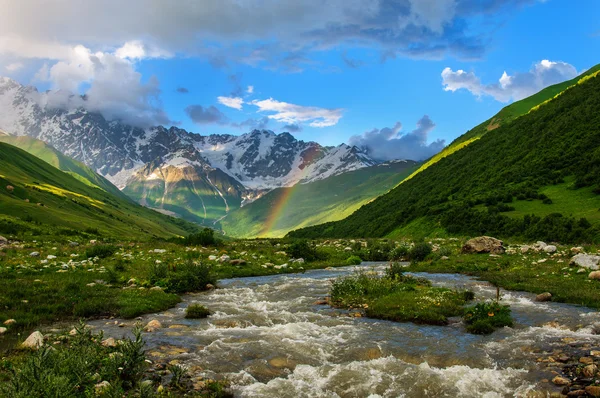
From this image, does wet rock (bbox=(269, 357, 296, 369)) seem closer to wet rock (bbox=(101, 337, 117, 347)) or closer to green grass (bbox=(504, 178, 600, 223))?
wet rock (bbox=(101, 337, 117, 347))

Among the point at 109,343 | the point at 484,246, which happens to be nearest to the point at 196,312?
the point at 109,343

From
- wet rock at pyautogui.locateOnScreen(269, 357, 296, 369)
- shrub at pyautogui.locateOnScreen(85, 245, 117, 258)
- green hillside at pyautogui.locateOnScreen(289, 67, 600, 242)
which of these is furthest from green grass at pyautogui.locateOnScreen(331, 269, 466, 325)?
green hillside at pyautogui.locateOnScreen(289, 67, 600, 242)

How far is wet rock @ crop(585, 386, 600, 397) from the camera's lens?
10217 mm

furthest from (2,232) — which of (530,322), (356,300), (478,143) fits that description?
(478,143)

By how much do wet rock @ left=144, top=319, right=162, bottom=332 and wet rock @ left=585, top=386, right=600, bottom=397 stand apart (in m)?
15.8

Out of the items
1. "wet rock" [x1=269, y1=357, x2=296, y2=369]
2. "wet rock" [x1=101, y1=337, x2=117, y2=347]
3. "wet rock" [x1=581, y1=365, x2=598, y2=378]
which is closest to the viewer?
"wet rock" [x1=581, y1=365, x2=598, y2=378]

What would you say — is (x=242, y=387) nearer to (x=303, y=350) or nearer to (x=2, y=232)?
(x=303, y=350)

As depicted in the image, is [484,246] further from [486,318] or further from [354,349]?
[354,349]

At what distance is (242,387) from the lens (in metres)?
11.6

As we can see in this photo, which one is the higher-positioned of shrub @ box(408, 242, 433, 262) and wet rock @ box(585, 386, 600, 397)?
shrub @ box(408, 242, 433, 262)

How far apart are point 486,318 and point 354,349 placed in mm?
7071

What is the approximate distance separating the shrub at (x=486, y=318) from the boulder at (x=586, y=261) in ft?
43.4

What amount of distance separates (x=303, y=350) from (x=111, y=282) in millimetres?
16237

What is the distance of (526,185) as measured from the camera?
76.4 meters
